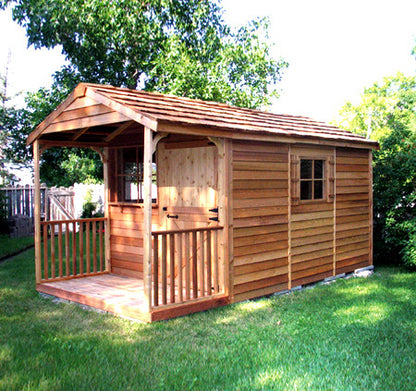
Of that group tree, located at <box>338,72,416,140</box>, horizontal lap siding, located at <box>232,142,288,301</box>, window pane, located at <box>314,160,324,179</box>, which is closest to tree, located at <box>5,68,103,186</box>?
window pane, located at <box>314,160,324,179</box>

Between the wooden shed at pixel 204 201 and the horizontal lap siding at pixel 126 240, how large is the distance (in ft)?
0.06

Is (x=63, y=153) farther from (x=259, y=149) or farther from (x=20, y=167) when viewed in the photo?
(x=20, y=167)

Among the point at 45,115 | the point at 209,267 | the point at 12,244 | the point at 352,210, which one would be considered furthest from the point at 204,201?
the point at 45,115

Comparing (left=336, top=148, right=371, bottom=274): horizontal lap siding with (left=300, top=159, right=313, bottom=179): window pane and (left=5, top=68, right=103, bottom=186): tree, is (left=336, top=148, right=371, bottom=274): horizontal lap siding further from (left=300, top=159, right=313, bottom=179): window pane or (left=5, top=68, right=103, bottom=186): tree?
(left=5, top=68, right=103, bottom=186): tree

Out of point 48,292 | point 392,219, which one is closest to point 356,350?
→ point 48,292

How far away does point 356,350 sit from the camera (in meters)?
4.82

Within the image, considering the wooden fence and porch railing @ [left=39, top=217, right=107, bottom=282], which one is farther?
the wooden fence

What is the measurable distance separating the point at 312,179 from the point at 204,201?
201 centimetres

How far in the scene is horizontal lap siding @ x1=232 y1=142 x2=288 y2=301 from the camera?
22.1ft

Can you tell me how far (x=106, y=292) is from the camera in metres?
6.89

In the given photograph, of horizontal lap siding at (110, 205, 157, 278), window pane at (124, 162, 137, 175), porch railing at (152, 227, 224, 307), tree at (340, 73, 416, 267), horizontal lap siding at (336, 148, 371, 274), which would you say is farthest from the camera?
tree at (340, 73, 416, 267)

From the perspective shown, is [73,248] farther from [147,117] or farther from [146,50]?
[146,50]

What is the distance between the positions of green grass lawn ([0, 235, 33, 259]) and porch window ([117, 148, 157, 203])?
4.20m

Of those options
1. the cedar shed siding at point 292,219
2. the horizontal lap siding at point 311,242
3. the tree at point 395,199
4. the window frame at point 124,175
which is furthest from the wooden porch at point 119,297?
the tree at point 395,199
